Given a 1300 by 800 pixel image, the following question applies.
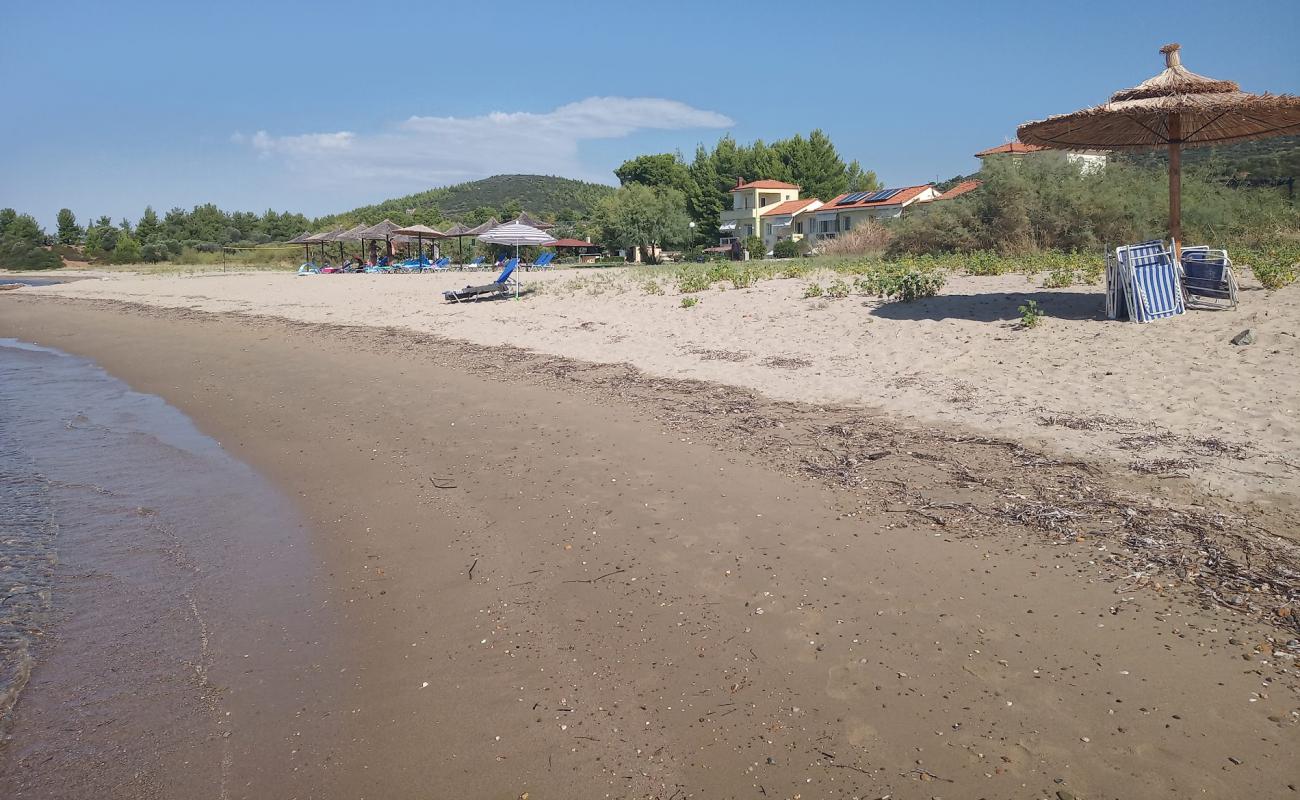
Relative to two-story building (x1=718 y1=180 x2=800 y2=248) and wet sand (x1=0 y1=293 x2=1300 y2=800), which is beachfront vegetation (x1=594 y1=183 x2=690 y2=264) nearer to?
two-story building (x1=718 y1=180 x2=800 y2=248)

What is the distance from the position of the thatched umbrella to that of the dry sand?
1789 millimetres

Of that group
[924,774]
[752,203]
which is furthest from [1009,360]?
[752,203]

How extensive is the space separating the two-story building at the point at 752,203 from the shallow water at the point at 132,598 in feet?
157

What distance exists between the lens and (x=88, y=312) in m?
24.2

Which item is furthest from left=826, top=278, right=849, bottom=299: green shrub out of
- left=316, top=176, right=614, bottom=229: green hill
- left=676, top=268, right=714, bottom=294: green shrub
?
left=316, top=176, right=614, bottom=229: green hill

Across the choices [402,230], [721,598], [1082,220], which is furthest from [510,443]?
[402,230]

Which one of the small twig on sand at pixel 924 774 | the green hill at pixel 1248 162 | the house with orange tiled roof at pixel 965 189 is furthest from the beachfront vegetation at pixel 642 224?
the small twig on sand at pixel 924 774

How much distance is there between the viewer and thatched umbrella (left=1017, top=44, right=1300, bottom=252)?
8070 mm

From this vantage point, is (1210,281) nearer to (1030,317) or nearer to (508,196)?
(1030,317)

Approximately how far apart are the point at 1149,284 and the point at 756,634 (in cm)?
718

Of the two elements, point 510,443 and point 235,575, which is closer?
point 235,575

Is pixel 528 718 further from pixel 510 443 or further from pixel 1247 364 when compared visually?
pixel 1247 364

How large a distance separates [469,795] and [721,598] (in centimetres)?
160

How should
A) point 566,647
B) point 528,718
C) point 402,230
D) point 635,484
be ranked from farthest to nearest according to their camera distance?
1. point 402,230
2. point 635,484
3. point 566,647
4. point 528,718
